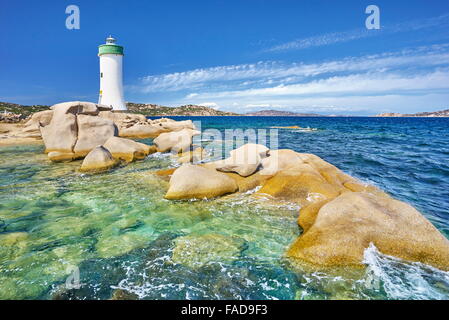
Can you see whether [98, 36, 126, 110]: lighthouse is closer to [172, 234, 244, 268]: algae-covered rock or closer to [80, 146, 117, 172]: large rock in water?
[80, 146, 117, 172]: large rock in water

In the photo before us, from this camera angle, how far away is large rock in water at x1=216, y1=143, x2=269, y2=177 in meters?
10.2

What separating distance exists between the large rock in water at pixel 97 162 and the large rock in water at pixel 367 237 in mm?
10891

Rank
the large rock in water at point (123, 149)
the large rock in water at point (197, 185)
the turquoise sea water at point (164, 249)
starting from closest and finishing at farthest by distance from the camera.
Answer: the turquoise sea water at point (164, 249) < the large rock in water at point (197, 185) < the large rock in water at point (123, 149)

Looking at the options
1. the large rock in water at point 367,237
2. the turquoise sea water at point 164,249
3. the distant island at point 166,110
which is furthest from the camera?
the distant island at point 166,110

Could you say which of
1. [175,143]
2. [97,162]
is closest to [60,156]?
[97,162]

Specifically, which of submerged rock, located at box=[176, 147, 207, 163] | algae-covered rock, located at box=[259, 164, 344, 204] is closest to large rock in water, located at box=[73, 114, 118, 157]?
submerged rock, located at box=[176, 147, 207, 163]

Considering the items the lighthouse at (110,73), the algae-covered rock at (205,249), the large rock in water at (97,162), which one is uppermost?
the lighthouse at (110,73)

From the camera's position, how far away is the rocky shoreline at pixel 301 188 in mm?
5293

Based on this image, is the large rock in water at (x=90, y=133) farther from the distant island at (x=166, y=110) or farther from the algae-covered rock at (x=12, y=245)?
the distant island at (x=166, y=110)

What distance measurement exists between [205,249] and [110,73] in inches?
1491

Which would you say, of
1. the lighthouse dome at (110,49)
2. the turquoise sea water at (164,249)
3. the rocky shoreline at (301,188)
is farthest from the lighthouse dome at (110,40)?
the turquoise sea water at (164,249)

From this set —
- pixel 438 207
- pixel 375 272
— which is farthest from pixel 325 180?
pixel 375 272

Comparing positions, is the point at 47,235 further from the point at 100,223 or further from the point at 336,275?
the point at 336,275

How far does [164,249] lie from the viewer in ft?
19.0
